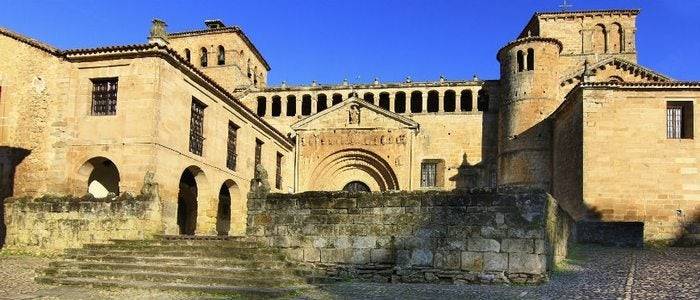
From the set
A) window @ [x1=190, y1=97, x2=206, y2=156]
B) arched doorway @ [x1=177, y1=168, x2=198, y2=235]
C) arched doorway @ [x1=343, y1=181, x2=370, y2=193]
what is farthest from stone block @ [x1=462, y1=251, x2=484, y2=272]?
arched doorway @ [x1=343, y1=181, x2=370, y2=193]

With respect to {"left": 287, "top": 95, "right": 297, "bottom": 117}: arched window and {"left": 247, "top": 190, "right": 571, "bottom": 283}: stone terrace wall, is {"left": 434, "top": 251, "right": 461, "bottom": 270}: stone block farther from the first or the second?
{"left": 287, "top": 95, "right": 297, "bottom": 117}: arched window

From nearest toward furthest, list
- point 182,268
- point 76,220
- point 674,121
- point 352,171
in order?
point 182,268 → point 76,220 → point 674,121 → point 352,171

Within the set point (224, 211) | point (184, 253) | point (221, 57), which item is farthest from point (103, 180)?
point (221, 57)

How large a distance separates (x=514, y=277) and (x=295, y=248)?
4.22 m

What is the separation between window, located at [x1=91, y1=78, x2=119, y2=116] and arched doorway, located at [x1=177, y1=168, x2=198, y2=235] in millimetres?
5427

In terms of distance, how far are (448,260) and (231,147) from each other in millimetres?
14030

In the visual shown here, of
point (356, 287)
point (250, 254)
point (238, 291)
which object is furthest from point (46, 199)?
point (356, 287)

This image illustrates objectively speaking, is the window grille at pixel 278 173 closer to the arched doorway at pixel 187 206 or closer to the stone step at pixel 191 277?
the arched doorway at pixel 187 206

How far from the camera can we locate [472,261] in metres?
11.1

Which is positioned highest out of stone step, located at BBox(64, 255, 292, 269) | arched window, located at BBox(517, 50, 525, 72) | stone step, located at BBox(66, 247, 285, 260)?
arched window, located at BBox(517, 50, 525, 72)

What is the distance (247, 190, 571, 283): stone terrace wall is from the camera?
Answer: 10891 mm

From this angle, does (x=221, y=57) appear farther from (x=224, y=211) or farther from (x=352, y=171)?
(x=224, y=211)

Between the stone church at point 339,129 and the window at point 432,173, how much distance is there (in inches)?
3.4

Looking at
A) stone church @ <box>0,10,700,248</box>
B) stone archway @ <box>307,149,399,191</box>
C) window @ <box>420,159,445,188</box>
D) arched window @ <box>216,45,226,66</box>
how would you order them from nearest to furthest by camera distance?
1. stone church @ <box>0,10,700,248</box>
2. stone archway @ <box>307,149,399,191</box>
3. window @ <box>420,159,445,188</box>
4. arched window @ <box>216,45,226,66</box>
